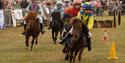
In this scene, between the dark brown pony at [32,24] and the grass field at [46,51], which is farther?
the dark brown pony at [32,24]

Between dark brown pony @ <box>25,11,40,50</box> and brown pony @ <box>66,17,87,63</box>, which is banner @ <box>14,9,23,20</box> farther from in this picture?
brown pony @ <box>66,17,87,63</box>

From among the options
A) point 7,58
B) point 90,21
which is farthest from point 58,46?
point 90,21

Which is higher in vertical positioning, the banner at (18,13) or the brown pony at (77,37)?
the brown pony at (77,37)

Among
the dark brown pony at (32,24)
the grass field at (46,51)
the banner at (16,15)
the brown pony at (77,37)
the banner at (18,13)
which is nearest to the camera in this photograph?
the brown pony at (77,37)

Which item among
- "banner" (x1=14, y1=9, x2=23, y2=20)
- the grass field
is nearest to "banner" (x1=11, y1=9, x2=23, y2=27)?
"banner" (x1=14, y1=9, x2=23, y2=20)

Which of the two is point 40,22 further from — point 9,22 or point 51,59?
point 9,22

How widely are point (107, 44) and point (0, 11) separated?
10053 mm

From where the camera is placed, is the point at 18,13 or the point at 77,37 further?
the point at 18,13

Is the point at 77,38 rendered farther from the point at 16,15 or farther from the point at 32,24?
the point at 16,15

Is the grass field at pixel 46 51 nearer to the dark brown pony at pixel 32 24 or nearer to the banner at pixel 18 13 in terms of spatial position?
the dark brown pony at pixel 32 24

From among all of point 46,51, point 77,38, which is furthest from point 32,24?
point 77,38

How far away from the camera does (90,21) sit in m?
16.3

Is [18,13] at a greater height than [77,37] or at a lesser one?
lesser

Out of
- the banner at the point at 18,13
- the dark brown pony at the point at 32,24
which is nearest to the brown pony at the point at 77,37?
the dark brown pony at the point at 32,24
